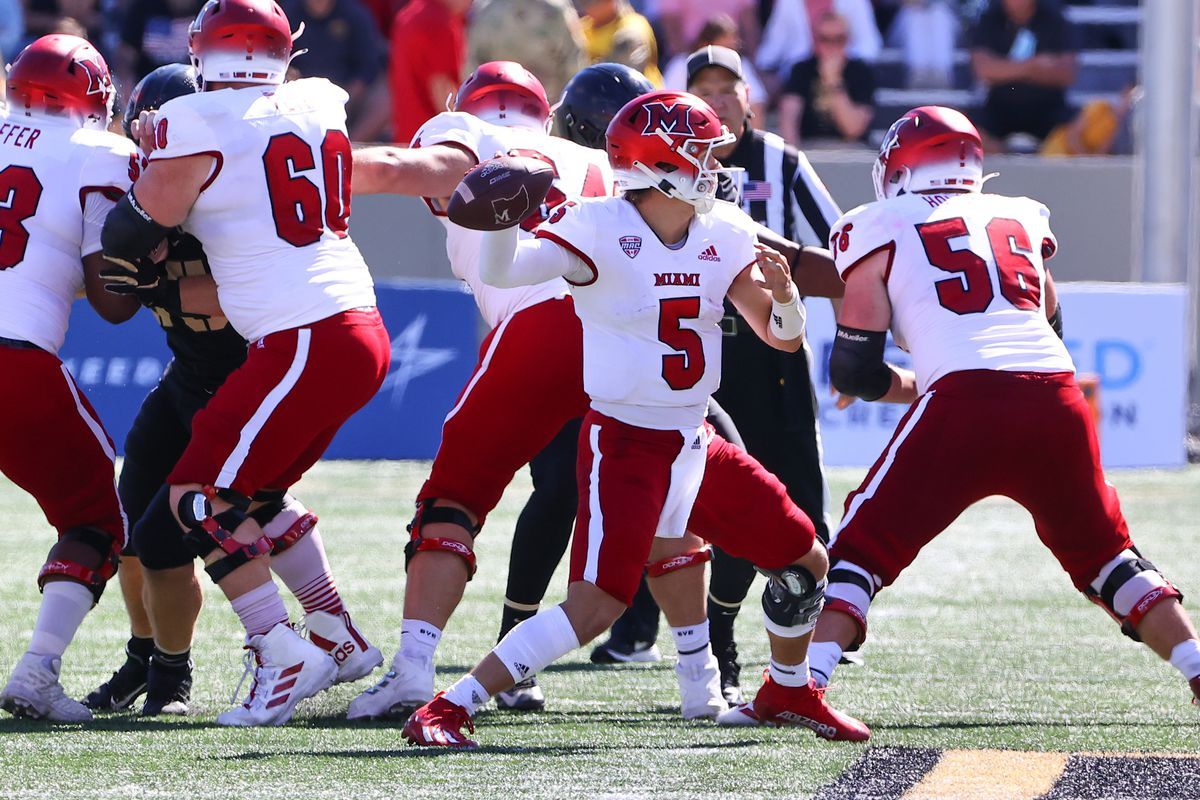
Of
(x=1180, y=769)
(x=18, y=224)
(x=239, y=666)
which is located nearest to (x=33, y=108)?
(x=18, y=224)

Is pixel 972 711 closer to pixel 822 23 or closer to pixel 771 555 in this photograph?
pixel 771 555

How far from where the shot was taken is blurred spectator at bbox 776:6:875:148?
40.9 feet

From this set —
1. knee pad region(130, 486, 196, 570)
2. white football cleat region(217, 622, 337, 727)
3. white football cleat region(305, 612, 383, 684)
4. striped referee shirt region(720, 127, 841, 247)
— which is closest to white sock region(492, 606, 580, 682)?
white football cleat region(217, 622, 337, 727)

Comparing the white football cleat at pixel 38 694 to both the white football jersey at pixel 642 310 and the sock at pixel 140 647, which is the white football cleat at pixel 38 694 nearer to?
the sock at pixel 140 647

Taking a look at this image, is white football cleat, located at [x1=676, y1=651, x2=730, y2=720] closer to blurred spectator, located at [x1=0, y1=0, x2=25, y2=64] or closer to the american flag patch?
the american flag patch

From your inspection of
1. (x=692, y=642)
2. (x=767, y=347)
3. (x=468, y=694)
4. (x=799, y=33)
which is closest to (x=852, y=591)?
(x=692, y=642)

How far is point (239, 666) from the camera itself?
5.59m

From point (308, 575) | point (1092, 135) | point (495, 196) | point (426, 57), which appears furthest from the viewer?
point (1092, 135)

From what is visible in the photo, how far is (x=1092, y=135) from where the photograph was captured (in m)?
12.8

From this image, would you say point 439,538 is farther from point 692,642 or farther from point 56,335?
point 56,335

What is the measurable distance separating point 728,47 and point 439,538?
183 inches

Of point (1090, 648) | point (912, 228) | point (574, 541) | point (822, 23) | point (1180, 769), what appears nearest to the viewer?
point (1180, 769)

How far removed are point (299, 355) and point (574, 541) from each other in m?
0.83

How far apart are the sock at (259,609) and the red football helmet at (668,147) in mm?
1332
